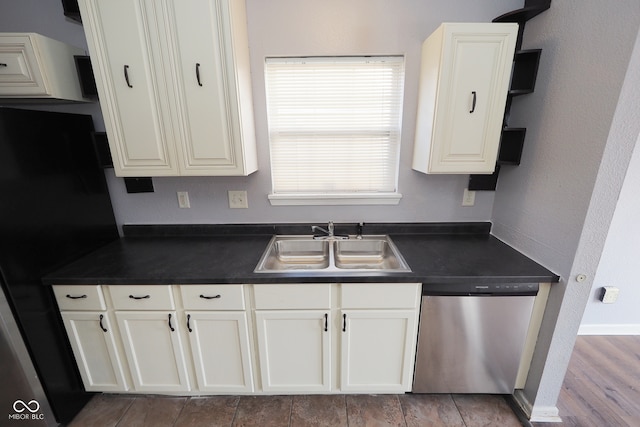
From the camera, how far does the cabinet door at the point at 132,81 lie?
4.28ft

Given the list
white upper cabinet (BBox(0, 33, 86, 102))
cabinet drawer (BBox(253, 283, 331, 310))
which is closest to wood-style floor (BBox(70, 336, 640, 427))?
cabinet drawer (BBox(253, 283, 331, 310))

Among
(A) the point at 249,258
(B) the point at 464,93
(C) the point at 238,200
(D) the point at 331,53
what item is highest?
(D) the point at 331,53

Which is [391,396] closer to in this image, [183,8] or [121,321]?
[121,321]

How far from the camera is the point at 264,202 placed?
189 cm

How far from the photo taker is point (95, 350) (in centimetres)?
149

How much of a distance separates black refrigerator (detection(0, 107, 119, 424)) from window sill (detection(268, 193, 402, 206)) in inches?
46.0

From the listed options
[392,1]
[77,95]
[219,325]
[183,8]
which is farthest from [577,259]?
[77,95]

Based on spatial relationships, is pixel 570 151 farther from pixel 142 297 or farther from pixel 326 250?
pixel 142 297

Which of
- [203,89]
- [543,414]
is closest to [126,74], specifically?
[203,89]

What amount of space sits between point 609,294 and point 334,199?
221cm

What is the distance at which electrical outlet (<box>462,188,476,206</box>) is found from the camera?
1.85 meters

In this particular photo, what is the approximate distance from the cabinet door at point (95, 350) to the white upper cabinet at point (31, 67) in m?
1.19

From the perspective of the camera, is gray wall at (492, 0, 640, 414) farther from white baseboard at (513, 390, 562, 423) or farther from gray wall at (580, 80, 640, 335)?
gray wall at (580, 80, 640, 335)

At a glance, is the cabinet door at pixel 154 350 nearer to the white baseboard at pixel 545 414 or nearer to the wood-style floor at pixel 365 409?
the wood-style floor at pixel 365 409
